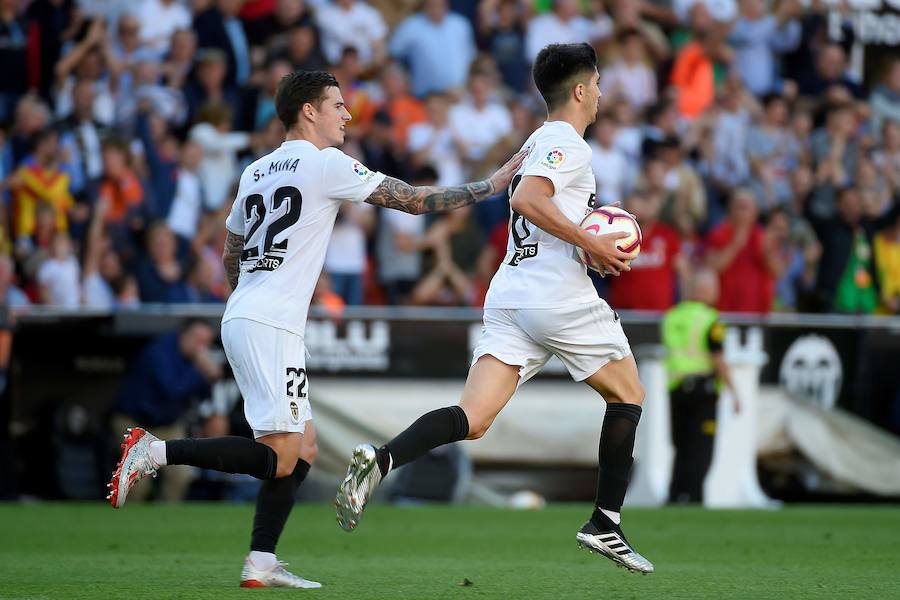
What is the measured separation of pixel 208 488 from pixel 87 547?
14.4 ft

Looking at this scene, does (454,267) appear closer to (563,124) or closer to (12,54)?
(12,54)

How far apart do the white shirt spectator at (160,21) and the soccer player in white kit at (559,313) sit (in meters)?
9.53

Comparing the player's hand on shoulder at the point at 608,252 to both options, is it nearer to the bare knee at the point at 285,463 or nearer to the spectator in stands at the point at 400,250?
the bare knee at the point at 285,463

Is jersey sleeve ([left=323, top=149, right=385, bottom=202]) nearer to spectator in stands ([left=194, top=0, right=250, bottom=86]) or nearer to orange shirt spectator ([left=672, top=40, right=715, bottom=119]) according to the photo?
spectator in stands ([left=194, top=0, right=250, bottom=86])

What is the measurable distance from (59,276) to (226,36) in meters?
3.74

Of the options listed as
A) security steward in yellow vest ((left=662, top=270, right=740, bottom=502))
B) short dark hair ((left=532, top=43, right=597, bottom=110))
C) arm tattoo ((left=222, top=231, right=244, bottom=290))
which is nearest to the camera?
short dark hair ((left=532, top=43, right=597, bottom=110))

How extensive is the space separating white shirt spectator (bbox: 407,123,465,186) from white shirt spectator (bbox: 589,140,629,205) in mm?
1481

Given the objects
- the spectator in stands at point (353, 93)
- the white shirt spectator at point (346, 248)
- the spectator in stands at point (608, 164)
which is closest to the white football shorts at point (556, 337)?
the white shirt spectator at point (346, 248)

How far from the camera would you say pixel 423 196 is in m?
6.83

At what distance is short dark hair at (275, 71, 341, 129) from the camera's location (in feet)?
22.2

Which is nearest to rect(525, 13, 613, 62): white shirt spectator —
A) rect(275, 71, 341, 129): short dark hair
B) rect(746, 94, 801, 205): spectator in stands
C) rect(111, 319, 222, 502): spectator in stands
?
rect(746, 94, 801, 205): spectator in stands

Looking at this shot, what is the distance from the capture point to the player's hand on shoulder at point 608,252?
6.56 metres

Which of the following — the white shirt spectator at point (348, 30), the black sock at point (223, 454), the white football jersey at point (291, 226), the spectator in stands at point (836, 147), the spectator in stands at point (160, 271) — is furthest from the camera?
the spectator in stands at point (836, 147)

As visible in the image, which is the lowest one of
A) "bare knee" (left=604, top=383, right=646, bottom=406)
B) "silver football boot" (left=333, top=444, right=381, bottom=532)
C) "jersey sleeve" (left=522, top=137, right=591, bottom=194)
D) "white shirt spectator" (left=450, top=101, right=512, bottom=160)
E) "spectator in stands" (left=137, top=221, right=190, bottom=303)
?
"silver football boot" (left=333, top=444, right=381, bottom=532)
